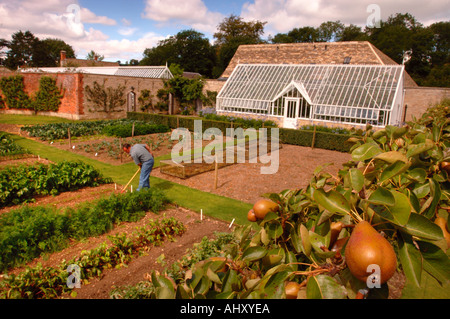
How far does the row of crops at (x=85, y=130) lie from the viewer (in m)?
15.6

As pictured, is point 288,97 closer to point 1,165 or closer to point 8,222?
point 1,165

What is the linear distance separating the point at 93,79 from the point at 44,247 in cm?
1982

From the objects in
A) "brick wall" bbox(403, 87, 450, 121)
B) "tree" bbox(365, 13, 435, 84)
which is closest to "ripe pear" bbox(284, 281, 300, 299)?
"brick wall" bbox(403, 87, 450, 121)

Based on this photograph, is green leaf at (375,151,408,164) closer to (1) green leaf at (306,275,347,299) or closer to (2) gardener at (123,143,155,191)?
(1) green leaf at (306,275,347,299)

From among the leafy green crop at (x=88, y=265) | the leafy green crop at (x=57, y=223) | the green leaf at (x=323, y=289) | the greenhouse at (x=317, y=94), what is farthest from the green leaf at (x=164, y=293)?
the greenhouse at (x=317, y=94)

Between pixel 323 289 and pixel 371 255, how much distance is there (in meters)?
0.17

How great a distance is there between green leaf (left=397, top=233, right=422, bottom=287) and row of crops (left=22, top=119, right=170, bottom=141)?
15618mm

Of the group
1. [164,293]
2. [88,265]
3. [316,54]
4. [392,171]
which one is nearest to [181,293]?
[164,293]

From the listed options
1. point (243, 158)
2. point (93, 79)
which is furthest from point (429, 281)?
point (93, 79)

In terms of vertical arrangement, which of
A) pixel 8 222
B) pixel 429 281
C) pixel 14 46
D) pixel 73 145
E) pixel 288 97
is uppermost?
pixel 14 46

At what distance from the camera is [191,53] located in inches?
2130

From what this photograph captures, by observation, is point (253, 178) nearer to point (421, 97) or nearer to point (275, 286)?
point (275, 286)

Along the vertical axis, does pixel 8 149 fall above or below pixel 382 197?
below
